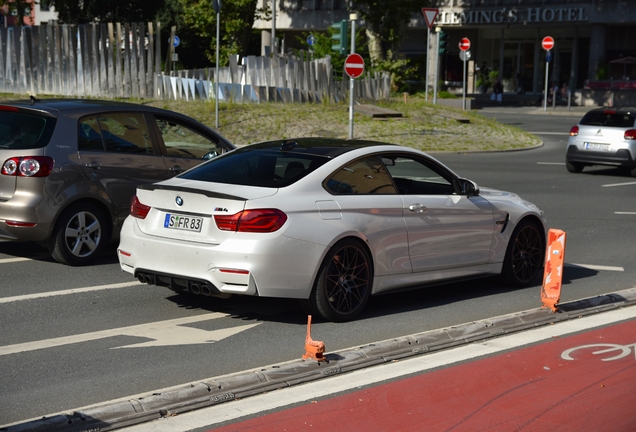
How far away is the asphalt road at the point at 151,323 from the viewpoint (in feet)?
19.7

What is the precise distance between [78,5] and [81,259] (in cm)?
6492

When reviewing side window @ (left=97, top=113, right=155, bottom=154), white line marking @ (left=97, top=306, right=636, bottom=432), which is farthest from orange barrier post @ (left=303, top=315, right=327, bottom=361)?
side window @ (left=97, top=113, right=155, bottom=154)

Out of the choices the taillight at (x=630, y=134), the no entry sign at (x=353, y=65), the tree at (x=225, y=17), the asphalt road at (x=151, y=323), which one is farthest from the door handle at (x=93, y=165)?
the tree at (x=225, y=17)

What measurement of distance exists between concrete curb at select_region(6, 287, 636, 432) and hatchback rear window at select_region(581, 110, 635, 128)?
48.5 feet

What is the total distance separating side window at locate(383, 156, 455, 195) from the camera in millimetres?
8359

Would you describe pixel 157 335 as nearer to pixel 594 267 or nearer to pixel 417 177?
pixel 417 177

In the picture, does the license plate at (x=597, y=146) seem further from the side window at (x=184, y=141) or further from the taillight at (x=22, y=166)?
the taillight at (x=22, y=166)

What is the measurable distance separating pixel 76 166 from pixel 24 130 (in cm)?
62

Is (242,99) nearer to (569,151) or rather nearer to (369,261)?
(569,151)

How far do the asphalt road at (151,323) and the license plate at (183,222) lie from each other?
2.46 ft

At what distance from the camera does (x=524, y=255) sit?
30.9 ft

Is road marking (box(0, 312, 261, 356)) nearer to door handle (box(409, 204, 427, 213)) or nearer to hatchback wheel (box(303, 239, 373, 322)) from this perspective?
Result: hatchback wheel (box(303, 239, 373, 322))

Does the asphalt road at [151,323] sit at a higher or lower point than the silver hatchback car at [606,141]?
lower

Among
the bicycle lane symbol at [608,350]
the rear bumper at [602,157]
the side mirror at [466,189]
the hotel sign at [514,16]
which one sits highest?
the hotel sign at [514,16]
